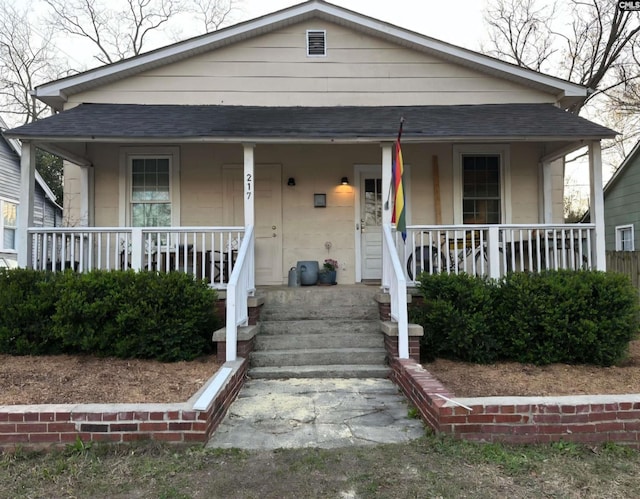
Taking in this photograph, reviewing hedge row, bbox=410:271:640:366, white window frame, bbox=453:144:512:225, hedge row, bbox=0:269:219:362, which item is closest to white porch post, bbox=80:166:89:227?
hedge row, bbox=0:269:219:362

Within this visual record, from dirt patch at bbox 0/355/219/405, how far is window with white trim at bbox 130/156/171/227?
3173 millimetres

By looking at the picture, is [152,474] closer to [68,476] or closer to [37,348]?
[68,476]

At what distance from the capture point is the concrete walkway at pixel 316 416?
3395 mm

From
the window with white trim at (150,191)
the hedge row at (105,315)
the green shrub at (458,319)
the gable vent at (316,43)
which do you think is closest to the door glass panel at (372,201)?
the gable vent at (316,43)

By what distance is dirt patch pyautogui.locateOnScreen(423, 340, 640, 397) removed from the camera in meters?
4.18

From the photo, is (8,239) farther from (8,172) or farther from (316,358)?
(316,358)

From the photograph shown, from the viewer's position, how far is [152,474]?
113 inches

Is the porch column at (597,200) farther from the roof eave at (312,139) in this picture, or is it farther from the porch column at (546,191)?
the porch column at (546,191)

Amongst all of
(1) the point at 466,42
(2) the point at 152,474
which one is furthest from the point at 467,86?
(1) the point at 466,42

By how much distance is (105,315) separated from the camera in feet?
16.6

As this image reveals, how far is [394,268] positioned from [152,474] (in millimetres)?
3299

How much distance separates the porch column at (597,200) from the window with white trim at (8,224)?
47.3ft

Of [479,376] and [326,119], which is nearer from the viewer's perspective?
[479,376]

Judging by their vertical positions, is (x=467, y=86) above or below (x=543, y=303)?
above
